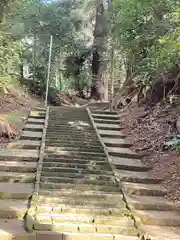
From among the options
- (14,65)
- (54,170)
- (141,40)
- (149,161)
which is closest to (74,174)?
(54,170)

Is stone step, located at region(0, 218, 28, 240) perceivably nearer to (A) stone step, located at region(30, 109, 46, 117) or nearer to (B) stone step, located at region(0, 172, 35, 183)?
(B) stone step, located at region(0, 172, 35, 183)

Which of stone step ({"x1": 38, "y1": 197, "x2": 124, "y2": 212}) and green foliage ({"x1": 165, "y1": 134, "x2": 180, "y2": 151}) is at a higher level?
green foliage ({"x1": 165, "y1": 134, "x2": 180, "y2": 151})

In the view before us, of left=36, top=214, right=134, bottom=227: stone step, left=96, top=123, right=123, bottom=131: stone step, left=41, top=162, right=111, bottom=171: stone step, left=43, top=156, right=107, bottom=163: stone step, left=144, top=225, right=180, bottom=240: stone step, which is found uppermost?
left=96, top=123, right=123, bottom=131: stone step

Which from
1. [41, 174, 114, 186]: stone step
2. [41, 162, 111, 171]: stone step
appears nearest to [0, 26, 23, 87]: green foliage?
[41, 162, 111, 171]: stone step

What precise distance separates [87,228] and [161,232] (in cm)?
121

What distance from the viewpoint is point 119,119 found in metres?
14.2

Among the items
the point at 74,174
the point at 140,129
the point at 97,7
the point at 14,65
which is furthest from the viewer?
the point at 97,7

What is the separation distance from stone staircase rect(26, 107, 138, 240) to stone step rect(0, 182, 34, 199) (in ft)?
0.76

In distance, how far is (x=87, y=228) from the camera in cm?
611

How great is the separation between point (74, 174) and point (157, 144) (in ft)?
9.23

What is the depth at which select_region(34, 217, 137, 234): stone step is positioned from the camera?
235 inches

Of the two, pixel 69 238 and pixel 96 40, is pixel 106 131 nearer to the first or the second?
pixel 69 238

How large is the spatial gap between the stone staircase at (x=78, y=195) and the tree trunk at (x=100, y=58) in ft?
34.6

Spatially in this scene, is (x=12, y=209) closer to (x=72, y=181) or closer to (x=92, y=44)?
(x=72, y=181)
